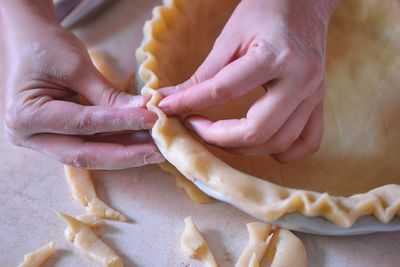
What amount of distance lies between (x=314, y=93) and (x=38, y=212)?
553mm

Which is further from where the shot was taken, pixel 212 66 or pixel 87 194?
pixel 87 194

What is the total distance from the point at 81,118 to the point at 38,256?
0.82 feet

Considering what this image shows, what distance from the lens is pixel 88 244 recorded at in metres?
0.83

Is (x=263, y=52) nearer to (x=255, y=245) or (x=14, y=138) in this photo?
(x=255, y=245)

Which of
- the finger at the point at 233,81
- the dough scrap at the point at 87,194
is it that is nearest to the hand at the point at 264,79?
the finger at the point at 233,81

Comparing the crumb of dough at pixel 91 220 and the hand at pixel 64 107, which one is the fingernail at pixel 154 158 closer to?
the hand at pixel 64 107

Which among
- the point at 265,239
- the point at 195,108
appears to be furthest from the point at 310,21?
the point at 265,239

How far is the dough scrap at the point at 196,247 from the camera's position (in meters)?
0.82

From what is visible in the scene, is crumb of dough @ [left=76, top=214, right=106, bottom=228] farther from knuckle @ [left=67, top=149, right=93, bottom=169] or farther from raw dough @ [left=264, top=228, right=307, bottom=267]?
raw dough @ [left=264, top=228, right=307, bottom=267]

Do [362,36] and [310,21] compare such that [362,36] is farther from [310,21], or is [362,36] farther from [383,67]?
[310,21]

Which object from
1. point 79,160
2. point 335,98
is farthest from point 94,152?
point 335,98

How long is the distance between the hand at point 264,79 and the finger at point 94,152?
4.1 inches

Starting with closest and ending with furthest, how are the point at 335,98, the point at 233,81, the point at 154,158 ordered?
the point at 233,81, the point at 154,158, the point at 335,98

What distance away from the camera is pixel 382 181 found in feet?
3.07
